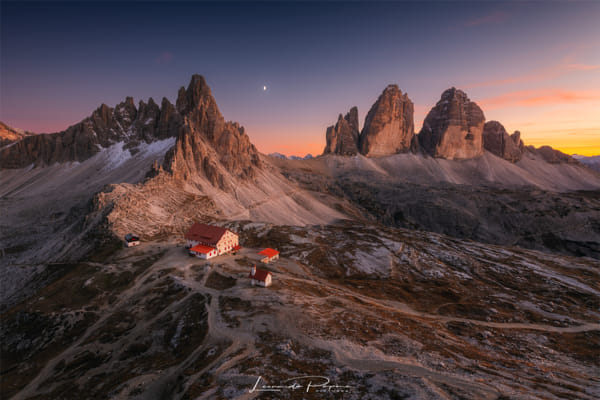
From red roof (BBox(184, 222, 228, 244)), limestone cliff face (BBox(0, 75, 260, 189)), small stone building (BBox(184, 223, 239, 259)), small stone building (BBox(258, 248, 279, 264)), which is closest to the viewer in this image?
small stone building (BBox(184, 223, 239, 259))

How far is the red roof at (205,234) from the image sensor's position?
6819 cm

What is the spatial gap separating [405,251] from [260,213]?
8127 centimetres

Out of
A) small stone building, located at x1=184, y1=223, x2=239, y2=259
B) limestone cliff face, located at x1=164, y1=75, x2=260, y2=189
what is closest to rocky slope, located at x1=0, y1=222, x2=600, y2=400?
small stone building, located at x1=184, y1=223, x2=239, y2=259

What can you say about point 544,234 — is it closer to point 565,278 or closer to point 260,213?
point 565,278

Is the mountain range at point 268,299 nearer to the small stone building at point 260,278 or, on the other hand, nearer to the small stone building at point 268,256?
the small stone building at point 268,256

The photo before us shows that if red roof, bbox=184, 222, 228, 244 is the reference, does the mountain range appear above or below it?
below

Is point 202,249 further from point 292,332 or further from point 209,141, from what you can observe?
point 209,141

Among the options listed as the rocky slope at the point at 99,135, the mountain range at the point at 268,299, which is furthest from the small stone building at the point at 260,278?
the rocky slope at the point at 99,135

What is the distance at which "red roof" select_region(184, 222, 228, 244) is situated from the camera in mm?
68188

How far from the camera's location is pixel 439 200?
175m

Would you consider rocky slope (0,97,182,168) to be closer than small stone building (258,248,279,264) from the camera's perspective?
No

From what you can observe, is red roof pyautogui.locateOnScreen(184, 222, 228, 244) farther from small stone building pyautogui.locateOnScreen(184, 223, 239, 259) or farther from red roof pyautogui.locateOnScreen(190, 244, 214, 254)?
red roof pyautogui.locateOnScreen(190, 244, 214, 254)

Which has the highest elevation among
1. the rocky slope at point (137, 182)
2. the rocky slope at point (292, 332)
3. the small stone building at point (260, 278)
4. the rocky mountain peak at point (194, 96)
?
the rocky mountain peak at point (194, 96)

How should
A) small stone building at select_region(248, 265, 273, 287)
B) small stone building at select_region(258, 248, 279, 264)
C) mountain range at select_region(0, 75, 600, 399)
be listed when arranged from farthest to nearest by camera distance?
small stone building at select_region(258, 248, 279, 264) → small stone building at select_region(248, 265, 273, 287) → mountain range at select_region(0, 75, 600, 399)
